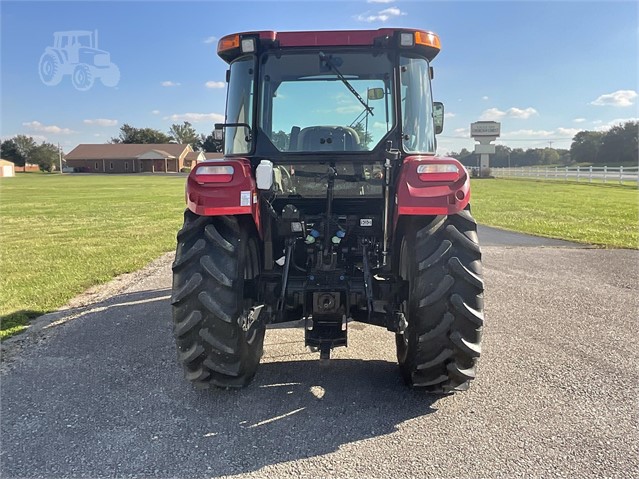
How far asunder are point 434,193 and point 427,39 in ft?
4.01

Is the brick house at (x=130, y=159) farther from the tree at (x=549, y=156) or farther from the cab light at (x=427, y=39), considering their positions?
the cab light at (x=427, y=39)

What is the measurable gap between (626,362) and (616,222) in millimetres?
10803

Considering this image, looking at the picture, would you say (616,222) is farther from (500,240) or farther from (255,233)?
(255,233)

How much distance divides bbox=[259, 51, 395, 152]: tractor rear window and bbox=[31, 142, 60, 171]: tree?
105538 millimetres

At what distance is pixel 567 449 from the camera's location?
2850mm

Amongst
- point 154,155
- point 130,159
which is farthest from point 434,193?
point 130,159

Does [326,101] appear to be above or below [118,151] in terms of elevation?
below

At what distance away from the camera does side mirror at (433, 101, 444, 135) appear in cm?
432

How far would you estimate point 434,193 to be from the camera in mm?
3301

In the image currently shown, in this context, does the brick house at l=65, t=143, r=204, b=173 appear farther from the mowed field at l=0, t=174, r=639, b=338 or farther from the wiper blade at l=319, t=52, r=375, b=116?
the wiper blade at l=319, t=52, r=375, b=116

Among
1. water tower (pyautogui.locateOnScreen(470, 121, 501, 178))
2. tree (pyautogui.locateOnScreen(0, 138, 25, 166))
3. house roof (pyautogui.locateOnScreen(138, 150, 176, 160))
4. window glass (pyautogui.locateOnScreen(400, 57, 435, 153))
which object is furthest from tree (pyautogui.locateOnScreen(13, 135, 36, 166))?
window glass (pyautogui.locateOnScreen(400, 57, 435, 153))

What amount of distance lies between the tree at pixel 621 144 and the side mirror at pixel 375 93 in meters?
68.8

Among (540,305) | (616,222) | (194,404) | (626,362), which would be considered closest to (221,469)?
(194,404)

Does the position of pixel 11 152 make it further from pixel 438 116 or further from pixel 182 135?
pixel 438 116
